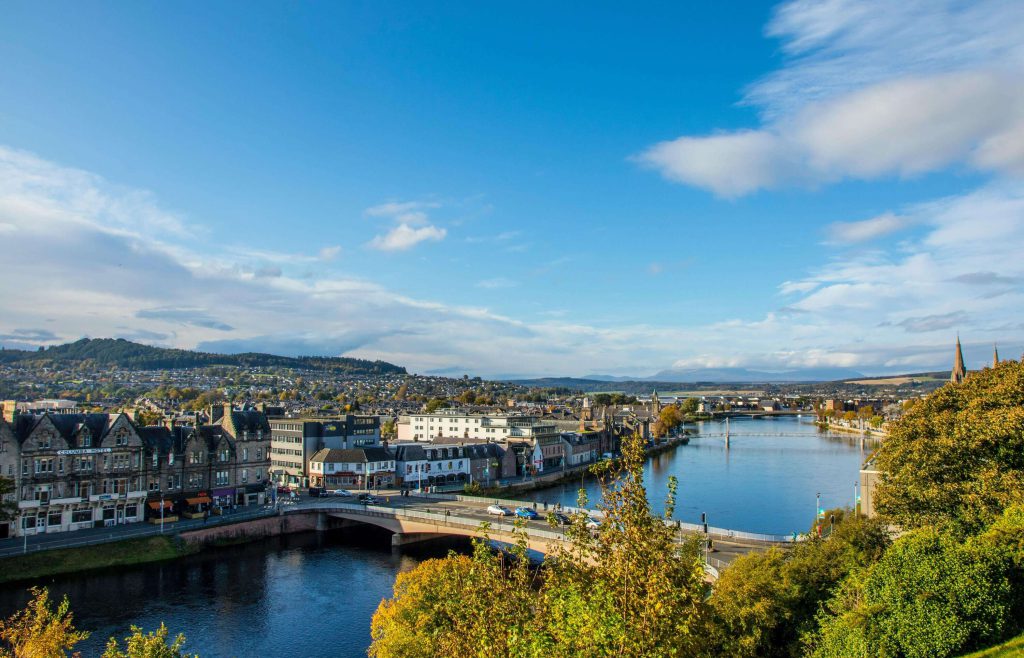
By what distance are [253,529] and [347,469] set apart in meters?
19.2

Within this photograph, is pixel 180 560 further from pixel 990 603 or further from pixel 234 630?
pixel 990 603

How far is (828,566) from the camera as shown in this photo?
26.2 m

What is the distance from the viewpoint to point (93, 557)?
1811 inches

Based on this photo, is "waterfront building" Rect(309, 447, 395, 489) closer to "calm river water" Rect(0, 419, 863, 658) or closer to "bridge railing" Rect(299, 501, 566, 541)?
"bridge railing" Rect(299, 501, 566, 541)

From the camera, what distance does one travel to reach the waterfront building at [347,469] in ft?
248

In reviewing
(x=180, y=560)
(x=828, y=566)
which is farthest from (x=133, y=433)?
(x=828, y=566)

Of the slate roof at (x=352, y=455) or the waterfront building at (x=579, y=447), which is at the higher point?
the slate roof at (x=352, y=455)

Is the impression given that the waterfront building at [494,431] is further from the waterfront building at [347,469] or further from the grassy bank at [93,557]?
the grassy bank at [93,557]

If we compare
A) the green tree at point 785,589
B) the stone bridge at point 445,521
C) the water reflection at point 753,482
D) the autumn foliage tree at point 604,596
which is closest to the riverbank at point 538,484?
the water reflection at point 753,482

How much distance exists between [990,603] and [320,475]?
65.8 meters

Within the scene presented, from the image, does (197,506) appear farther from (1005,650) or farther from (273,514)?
(1005,650)

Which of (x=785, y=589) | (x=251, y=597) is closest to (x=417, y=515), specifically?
(x=251, y=597)

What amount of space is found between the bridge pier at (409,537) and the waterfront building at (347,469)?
61.4ft

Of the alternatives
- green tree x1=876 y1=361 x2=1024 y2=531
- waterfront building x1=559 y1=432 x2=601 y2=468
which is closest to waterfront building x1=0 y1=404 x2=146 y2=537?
green tree x1=876 y1=361 x2=1024 y2=531
